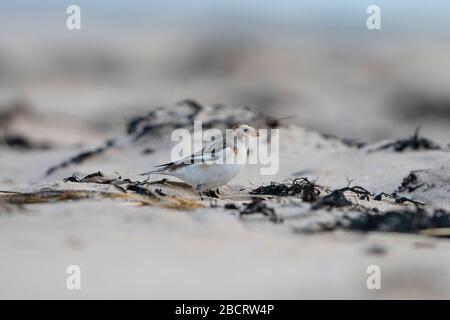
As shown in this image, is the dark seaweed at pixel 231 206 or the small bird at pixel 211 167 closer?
the dark seaweed at pixel 231 206

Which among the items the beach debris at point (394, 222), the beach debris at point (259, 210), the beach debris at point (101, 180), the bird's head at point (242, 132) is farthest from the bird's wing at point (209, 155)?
the beach debris at point (394, 222)

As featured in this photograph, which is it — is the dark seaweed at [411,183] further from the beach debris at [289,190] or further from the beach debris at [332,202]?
the beach debris at [332,202]

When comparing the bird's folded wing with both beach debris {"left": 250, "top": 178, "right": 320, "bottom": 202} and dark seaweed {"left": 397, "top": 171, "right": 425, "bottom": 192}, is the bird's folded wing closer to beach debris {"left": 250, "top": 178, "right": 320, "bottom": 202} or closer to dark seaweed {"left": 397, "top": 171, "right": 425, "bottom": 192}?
beach debris {"left": 250, "top": 178, "right": 320, "bottom": 202}

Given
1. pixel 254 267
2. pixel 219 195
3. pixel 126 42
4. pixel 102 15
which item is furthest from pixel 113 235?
pixel 102 15

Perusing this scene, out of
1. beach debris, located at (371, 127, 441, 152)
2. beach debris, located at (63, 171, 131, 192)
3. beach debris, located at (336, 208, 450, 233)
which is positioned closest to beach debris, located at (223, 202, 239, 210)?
beach debris, located at (336, 208, 450, 233)

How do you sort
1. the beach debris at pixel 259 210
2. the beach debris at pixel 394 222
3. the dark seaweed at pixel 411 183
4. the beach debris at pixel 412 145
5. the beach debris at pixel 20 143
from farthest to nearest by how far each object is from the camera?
1. the beach debris at pixel 20 143
2. the beach debris at pixel 412 145
3. the dark seaweed at pixel 411 183
4. the beach debris at pixel 259 210
5. the beach debris at pixel 394 222

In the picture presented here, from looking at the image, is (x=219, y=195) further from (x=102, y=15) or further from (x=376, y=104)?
(x=102, y=15)
